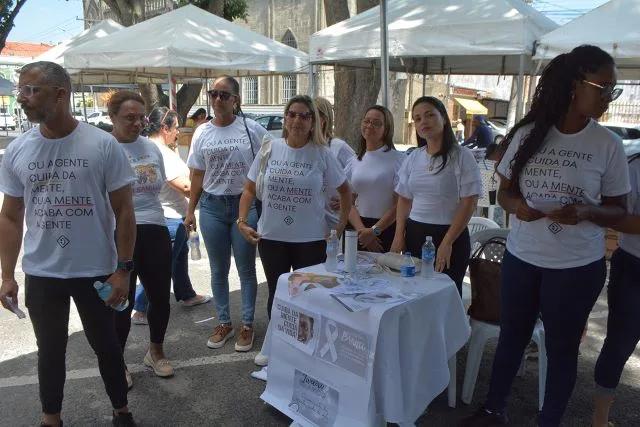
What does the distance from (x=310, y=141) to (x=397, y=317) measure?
4.37ft

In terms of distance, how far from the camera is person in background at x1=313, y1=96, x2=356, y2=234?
323 cm

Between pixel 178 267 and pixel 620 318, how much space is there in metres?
3.26

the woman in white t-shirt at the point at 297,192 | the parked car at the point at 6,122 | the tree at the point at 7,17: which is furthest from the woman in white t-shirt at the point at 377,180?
the parked car at the point at 6,122

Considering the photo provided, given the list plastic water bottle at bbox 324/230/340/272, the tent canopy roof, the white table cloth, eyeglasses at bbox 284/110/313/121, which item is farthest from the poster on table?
the tent canopy roof

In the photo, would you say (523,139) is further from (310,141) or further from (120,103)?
(120,103)

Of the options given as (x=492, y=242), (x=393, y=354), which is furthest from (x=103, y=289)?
(x=492, y=242)

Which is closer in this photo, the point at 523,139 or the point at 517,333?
the point at 523,139

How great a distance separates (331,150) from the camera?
140 inches

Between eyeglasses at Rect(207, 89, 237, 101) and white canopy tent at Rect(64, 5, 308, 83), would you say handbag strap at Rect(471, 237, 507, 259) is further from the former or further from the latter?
white canopy tent at Rect(64, 5, 308, 83)

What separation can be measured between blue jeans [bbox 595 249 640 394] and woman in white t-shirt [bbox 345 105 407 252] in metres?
1.36

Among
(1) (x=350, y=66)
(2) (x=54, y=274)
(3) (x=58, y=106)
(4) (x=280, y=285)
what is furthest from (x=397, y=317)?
(1) (x=350, y=66)

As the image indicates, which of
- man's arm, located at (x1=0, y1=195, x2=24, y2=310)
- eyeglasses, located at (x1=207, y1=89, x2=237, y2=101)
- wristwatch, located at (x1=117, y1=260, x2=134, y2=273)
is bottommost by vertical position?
wristwatch, located at (x1=117, y1=260, x2=134, y2=273)

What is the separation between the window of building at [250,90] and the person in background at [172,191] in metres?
31.8

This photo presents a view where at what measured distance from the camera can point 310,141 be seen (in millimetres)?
3107
